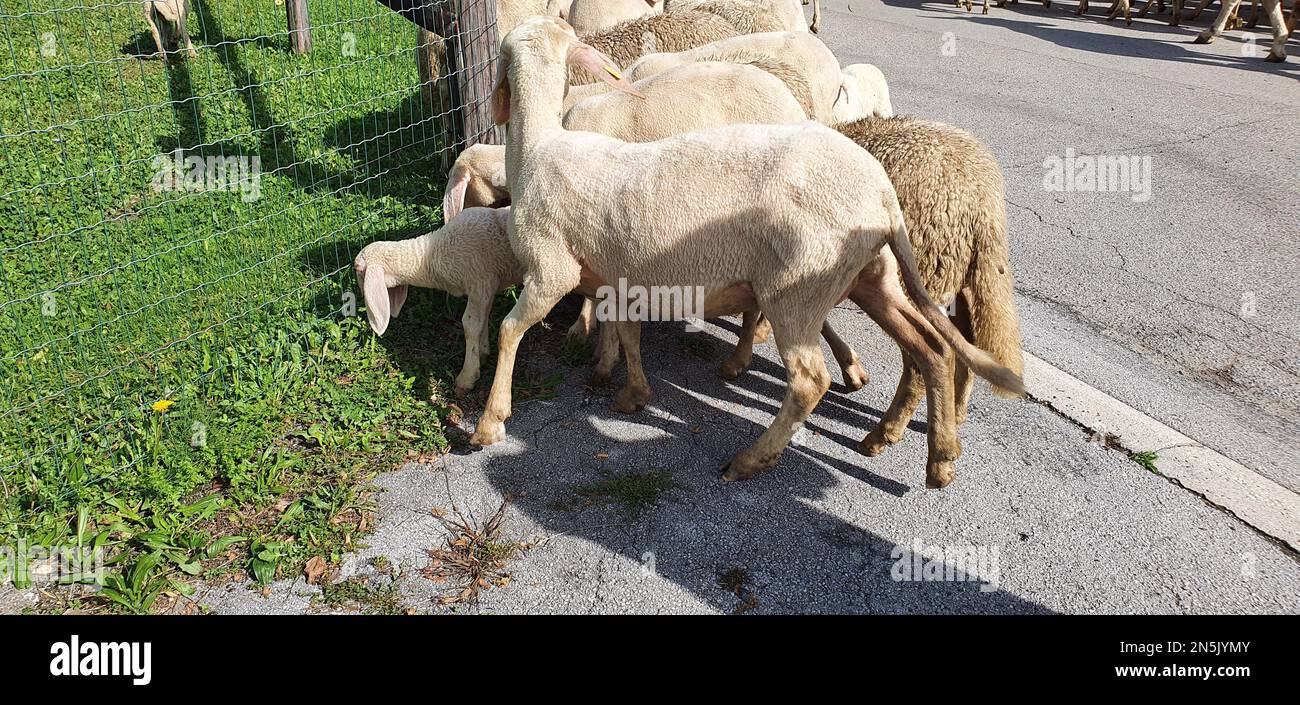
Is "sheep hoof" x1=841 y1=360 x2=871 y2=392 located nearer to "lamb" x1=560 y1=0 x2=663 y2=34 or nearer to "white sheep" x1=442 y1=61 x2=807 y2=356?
"white sheep" x1=442 y1=61 x2=807 y2=356

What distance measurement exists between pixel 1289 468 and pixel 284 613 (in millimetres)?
4151

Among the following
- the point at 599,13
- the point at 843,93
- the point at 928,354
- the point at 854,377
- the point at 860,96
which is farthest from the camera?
the point at 599,13

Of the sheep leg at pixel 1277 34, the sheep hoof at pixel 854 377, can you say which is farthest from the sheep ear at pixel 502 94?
the sheep leg at pixel 1277 34

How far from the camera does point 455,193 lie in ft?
16.1

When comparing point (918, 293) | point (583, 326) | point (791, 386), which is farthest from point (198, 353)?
point (918, 293)

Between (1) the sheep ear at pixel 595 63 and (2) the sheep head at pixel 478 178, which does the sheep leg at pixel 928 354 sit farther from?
(2) the sheep head at pixel 478 178

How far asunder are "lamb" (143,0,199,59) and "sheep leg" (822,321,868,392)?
6669 mm

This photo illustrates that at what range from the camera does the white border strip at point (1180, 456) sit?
373 centimetres

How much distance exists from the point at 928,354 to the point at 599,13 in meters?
4.88

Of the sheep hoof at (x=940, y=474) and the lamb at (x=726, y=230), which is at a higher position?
the lamb at (x=726, y=230)

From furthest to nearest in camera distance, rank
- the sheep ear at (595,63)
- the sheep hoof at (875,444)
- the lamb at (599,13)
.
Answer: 1. the lamb at (599,13)
2. the sheep hoof at (875,444)
3. the sheep ear at (595,63)

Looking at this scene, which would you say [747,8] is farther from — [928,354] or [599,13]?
[928,354]

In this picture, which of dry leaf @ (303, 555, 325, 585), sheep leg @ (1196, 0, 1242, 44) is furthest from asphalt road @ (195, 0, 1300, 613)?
sheep leg @ (1196, 0, 1242, 44)

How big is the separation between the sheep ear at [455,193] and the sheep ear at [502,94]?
0.75 meters
